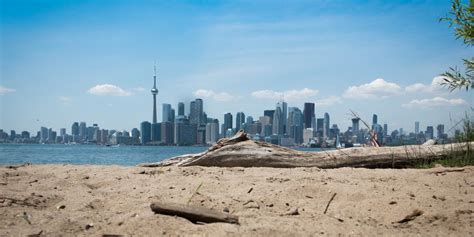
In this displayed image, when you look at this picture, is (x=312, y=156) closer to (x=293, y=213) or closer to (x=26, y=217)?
(x=293, y=213)

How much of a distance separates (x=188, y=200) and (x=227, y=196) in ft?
1.42

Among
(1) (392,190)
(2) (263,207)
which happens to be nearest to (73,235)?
(2) (263,207)

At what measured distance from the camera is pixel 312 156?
23.9 feet

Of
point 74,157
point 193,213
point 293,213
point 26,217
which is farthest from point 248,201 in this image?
point 74,157

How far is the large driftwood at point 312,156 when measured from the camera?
7129mm

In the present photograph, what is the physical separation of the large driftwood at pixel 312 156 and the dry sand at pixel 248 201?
123cm

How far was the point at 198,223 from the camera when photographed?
2980mm

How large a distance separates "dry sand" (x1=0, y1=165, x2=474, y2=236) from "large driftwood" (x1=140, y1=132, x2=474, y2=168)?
1226 millimetres

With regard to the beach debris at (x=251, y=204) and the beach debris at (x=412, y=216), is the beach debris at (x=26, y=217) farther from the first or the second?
the beach debris at (x=412, y=216)

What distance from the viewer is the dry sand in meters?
2.94

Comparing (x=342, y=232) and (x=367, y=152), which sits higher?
(x=367, y=152)

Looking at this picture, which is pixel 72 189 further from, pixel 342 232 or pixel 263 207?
pixel 342 232

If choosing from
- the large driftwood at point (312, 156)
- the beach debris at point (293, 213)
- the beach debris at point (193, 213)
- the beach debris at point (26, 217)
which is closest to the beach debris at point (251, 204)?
the beach debris at point (293, 213)

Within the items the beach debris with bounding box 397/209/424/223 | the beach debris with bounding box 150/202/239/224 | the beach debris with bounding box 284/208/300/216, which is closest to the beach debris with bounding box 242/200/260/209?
the beach debris with bounding box 284/208/300/216
